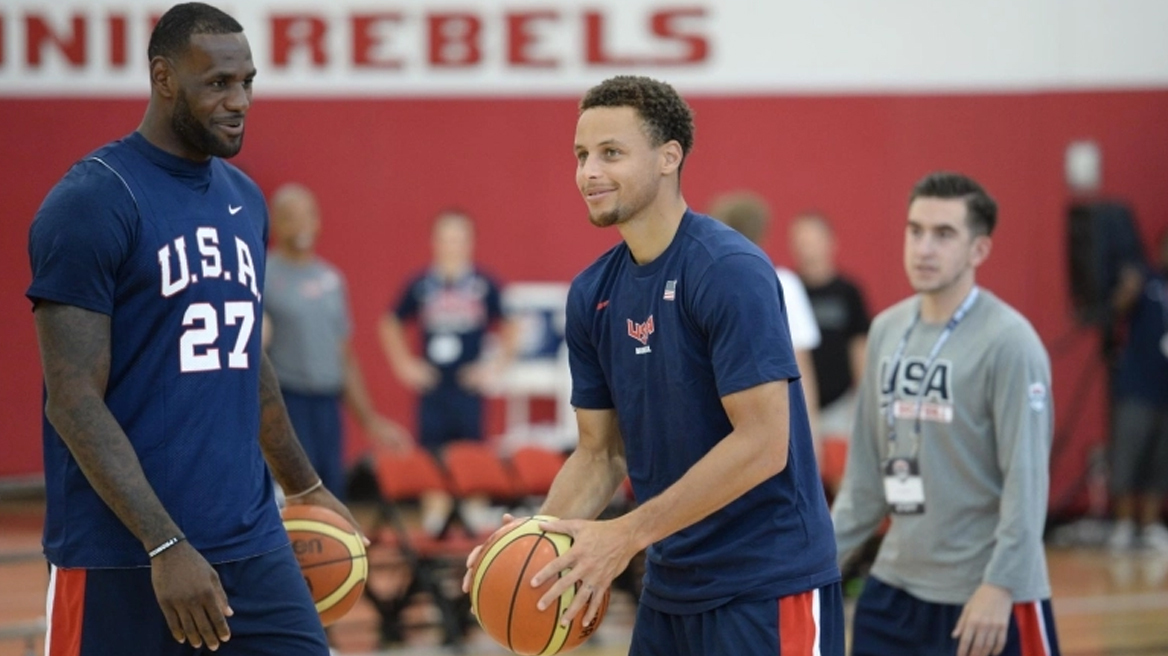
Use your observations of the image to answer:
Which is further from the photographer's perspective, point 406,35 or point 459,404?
point 406,35

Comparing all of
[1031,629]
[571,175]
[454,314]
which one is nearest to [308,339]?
[454,314]

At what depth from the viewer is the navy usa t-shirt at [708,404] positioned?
3.73 metres

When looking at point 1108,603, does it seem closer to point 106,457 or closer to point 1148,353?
point 1148,353

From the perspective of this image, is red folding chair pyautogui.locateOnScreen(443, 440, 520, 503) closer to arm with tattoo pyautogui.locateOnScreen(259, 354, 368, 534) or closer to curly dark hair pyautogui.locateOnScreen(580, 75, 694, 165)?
arm with tattoo pyautogui.locateOnScreen(259, 354, 368, 534)

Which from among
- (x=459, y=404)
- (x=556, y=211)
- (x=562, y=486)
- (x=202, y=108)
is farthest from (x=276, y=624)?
(x=556, y=211)

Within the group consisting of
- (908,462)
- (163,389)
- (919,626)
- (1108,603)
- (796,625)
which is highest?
(163,389)

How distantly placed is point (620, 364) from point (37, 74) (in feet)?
36.5

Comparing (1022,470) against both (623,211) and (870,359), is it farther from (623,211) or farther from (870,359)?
(623,211)

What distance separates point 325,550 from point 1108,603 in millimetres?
6693

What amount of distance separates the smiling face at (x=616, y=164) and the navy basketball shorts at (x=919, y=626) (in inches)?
71.6

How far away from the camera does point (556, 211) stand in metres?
13.6

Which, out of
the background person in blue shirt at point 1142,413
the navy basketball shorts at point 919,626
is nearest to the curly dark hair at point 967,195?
the navy basketball shorts at point 919,626

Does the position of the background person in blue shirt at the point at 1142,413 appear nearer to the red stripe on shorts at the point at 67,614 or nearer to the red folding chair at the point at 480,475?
the red folding chair at the point at 480,475

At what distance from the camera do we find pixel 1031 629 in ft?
15.9
